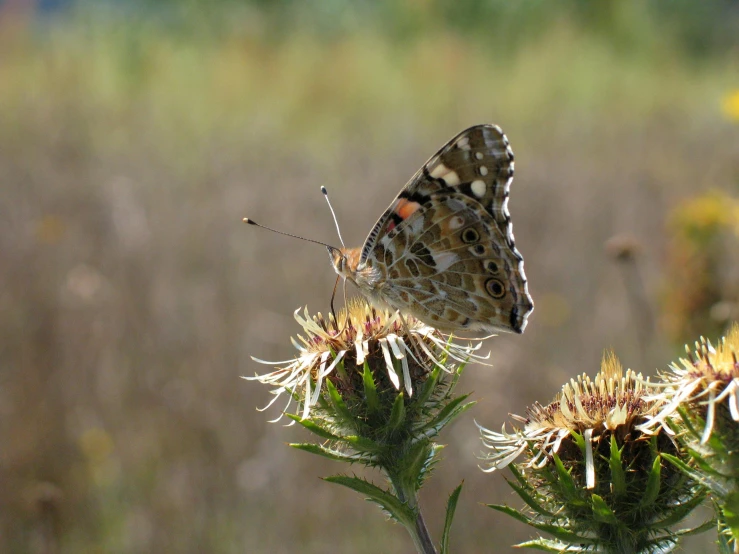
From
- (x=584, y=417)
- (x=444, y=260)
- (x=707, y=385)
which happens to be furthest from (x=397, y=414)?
(x=444, y=260)

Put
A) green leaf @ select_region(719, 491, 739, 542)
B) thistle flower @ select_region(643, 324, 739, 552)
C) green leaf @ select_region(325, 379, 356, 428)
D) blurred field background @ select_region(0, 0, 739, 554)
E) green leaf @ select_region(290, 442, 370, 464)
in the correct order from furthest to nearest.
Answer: blurred field background @ select_region(0, 0, 739, 554) < green leaf @ select_region(325, 379, 356, 428) < green leaf @ select_region(290, 442, 370, 464) < thistle flower @ select_region(643, 324, 739, 552) < green leaf @ select_region(719, 491, 739, 542)

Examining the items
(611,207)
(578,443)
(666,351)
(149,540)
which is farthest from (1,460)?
(611,207)

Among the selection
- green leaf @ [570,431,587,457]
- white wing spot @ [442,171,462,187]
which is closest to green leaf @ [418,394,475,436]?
green leaf @ [570,431,587,457]

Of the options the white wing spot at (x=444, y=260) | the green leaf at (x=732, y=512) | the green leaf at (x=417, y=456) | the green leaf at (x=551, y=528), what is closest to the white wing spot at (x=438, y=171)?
the white wing spot at (x=444, y=260)

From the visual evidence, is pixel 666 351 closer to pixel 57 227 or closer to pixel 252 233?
pixel 252 233

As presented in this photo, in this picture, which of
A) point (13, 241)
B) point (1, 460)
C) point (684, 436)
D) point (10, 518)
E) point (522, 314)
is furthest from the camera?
point (13, 241)

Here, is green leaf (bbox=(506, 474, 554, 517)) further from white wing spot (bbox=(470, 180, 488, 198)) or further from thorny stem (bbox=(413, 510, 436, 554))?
white wing spot (bbox=(470, 180, 488, 198))

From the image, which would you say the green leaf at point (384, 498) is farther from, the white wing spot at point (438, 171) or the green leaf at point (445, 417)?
the white wing spot at point (438, 171)
